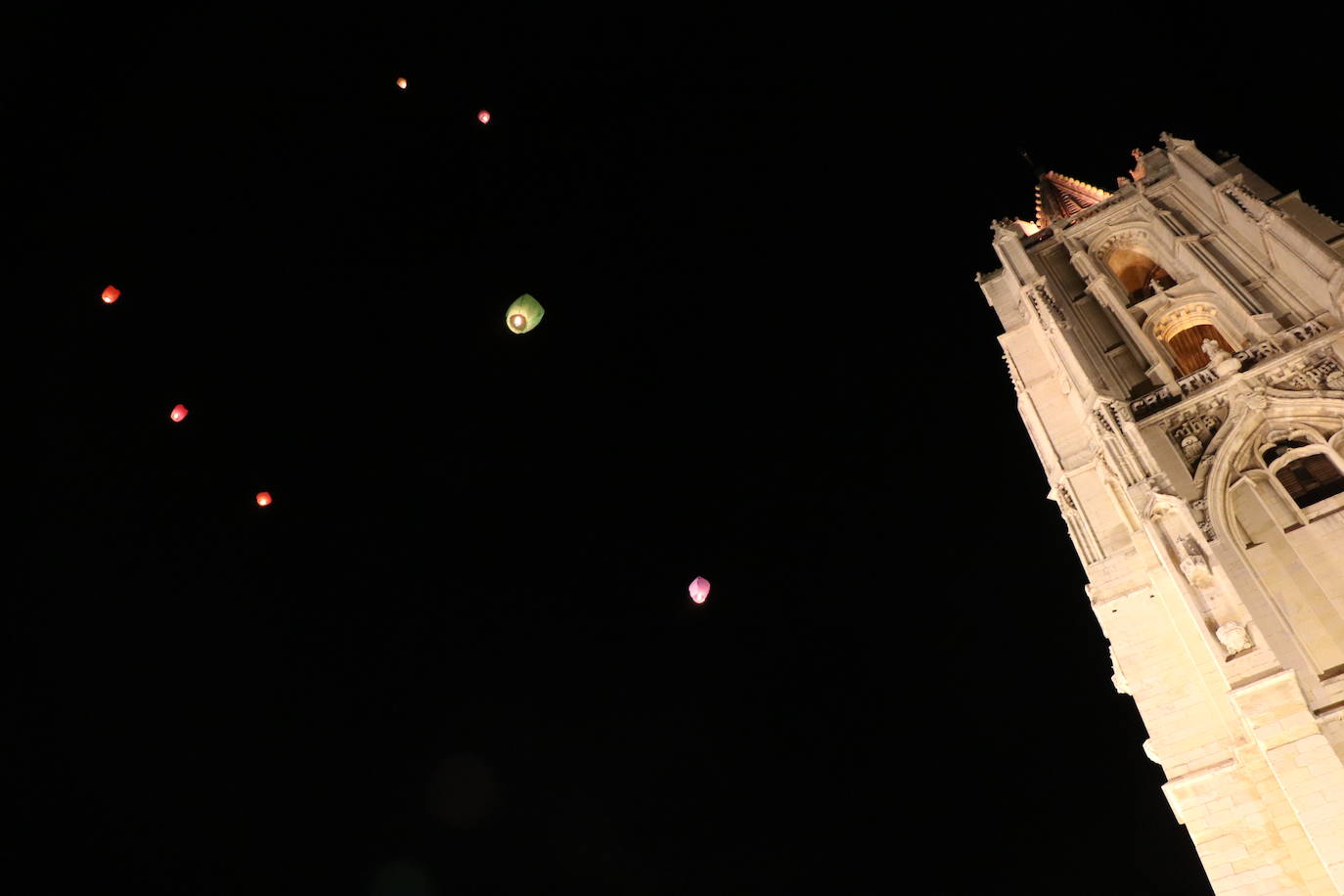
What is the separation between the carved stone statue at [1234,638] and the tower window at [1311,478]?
13.8ft

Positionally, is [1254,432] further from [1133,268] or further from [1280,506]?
[1133,268]

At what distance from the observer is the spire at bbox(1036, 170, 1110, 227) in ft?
113

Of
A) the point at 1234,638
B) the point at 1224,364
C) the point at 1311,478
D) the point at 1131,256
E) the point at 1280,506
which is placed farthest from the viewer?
the point at 1131,256

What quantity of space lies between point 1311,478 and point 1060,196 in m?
21.7

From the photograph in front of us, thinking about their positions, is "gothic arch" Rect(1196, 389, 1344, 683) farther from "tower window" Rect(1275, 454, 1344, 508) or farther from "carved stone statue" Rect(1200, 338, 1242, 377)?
"carved stone statue" Rect(1200, 338, 1242, 377)

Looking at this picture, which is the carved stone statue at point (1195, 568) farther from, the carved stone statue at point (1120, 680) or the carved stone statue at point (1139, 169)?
the carved stone statue at point (1139, 169)

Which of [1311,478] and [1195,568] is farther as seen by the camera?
[1311,478]

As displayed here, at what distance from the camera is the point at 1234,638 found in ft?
45.2

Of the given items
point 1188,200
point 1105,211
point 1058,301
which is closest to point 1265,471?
point 1058,301

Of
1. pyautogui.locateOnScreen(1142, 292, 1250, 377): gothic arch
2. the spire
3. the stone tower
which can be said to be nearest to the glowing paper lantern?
the stone tower

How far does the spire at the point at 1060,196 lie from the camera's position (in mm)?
34594

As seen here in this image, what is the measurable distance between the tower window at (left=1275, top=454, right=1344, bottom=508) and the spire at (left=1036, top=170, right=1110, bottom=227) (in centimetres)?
1882

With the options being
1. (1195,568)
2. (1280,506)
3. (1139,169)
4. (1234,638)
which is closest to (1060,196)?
(1139,169)

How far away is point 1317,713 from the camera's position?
13883 mm
